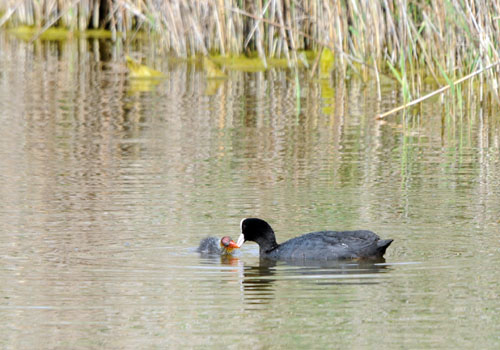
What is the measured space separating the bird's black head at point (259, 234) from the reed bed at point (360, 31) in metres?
4.31

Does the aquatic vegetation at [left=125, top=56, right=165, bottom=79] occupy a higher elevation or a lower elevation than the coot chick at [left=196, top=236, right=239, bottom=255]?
higher

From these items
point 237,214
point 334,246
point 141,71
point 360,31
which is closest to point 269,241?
point 334,246

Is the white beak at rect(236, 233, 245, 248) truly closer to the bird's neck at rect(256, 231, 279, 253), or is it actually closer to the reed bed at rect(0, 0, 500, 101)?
the bird's neck at rect(256, 231, 279, 253)

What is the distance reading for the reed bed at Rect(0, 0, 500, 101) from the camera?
11758 millimetres

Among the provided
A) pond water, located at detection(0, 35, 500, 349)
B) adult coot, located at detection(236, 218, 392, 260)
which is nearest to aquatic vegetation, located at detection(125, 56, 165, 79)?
pond water, located at detection(0, 35, 500, 349)

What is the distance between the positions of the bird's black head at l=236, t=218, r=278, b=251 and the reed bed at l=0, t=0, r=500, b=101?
4.31 metres

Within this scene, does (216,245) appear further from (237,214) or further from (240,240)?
(237,214)

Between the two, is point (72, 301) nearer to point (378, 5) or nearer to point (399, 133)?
point (399, 133)

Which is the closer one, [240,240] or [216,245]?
[216,245]

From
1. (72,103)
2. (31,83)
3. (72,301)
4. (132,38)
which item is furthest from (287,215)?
(132,38)

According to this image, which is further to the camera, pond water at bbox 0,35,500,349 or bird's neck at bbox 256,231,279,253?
bird's neck at bbox 256,231,279,253

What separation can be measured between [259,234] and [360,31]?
741cm

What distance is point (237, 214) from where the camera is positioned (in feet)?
25.9

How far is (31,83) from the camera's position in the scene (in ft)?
51.0
